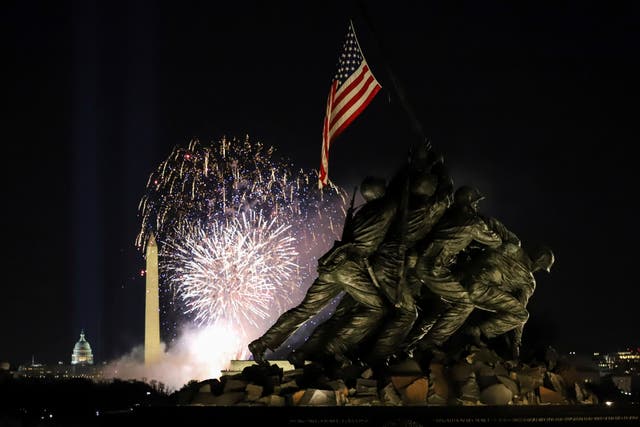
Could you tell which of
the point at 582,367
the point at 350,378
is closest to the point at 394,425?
the point at 350,378

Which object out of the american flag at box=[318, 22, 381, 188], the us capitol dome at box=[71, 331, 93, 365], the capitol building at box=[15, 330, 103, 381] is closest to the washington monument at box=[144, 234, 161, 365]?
the capitol building at box=[15, 330, 103, 381]

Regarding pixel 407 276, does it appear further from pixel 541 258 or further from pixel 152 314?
pixel 152 314

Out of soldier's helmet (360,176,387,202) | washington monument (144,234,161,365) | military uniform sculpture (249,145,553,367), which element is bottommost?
military uniform sculpture (249,145,553,367)

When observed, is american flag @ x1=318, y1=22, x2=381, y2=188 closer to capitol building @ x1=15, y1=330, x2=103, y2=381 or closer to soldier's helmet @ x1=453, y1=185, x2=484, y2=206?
soldier's helmet @ x1=453, y1=185, x2=484, y2=206

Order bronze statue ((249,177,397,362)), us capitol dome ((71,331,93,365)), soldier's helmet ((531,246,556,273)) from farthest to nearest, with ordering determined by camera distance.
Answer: us capitol dome ((71,331,93,365)) < soldier's helmet ((531,246,556,273)) < bronze statue ((249,177,397,362))

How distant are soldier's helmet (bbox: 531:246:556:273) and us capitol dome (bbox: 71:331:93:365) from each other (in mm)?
113777

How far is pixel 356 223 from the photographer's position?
17.5m

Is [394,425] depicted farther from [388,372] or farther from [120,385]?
[120,385]

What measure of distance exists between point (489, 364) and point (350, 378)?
2250 mm

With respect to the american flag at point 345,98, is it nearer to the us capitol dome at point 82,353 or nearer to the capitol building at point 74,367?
the capitol building at point 74,367

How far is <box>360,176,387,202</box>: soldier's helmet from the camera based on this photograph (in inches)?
699

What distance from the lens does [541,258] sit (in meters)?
18.8

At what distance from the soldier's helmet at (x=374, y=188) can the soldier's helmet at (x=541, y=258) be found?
2971 millimetres

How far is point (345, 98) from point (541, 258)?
4.39 m
